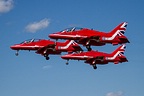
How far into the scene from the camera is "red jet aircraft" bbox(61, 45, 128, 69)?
127562 mm

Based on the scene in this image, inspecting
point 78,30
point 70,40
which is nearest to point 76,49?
point 70,40

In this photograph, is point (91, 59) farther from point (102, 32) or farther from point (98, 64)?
point (102, 32)

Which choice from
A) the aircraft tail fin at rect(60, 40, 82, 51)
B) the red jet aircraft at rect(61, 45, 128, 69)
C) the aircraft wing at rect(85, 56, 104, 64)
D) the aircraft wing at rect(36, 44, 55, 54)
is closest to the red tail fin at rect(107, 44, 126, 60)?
the red jet aircraft at rect(61, 45, 128, 69)

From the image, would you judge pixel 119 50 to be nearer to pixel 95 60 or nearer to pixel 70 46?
pixel 95 60

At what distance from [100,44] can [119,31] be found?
5.72 metres

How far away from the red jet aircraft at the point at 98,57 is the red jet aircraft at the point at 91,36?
14.3 metres

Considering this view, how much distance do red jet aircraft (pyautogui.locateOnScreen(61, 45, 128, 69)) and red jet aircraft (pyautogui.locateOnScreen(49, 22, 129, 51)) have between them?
1432 centimetres

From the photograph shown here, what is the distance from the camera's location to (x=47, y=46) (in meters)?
122

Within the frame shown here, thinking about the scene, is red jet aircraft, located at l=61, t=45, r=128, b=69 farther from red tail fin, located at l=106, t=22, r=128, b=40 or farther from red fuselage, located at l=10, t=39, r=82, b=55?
red tail fin, located at l=106, t=22, r=128, b=40

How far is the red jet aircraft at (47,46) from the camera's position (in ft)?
400

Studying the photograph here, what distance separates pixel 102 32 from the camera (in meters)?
114

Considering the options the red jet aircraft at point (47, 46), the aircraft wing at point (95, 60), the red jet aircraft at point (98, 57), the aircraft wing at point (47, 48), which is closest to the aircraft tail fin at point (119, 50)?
the red jet aircraft at point (98, 57)

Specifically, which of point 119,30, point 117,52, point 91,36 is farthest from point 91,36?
point 117,52

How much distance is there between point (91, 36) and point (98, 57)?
53.1 feet
